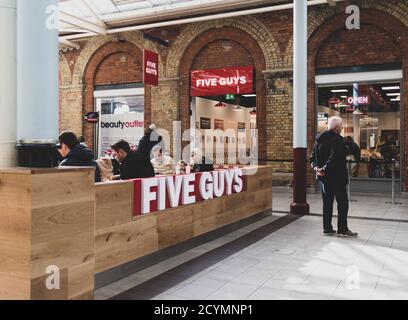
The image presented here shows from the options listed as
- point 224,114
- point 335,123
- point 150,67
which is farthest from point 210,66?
point 335,123

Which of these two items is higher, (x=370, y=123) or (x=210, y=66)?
(x=210, y=66)

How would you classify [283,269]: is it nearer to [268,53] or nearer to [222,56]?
[268,53]

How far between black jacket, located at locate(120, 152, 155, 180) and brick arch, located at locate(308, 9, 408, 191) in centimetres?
737

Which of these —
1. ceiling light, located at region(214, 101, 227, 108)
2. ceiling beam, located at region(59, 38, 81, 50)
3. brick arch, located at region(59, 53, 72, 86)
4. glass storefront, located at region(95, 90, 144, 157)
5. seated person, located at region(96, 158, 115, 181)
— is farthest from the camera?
brick arch, located at region(59, 53, 72, 86)

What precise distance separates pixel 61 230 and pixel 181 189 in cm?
227

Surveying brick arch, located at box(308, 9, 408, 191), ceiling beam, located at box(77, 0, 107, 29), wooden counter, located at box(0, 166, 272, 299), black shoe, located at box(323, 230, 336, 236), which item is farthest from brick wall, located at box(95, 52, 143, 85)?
wooden counter, located at box(0, 166, 272, 299)

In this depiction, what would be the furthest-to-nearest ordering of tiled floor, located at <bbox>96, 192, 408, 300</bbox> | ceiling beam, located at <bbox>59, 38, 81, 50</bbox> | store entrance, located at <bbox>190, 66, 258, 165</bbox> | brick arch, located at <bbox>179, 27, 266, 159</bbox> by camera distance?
ceiling beam, located at <bbox>59, 38, 81, 50</bbox> < store entrance, located at <bbox>190, 66, 258, 165</bbox> < brick arch, located at <bbox>179, 27, 266, 159</bbox> < tiled floor, located at <bbox>96, 192, 408, 300</bbox>

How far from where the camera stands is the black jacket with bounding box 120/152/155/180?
16.4ft

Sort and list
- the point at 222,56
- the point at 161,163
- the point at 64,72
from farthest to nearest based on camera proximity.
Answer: the point at 64,72, the point at 222,56, the point at 161,163

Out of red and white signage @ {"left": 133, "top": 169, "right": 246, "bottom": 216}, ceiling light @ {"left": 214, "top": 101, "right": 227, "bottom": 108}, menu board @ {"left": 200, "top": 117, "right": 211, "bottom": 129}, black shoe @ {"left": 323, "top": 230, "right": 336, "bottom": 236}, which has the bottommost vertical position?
black shoe @ {"left": 323, "top": 230, "right": 336, "bottom": 236}

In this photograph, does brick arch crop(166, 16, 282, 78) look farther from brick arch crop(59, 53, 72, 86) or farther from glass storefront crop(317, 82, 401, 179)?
brick arch crop(59, 53, 72, 86)

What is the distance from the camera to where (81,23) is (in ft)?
41.3

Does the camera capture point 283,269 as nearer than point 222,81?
Yes
